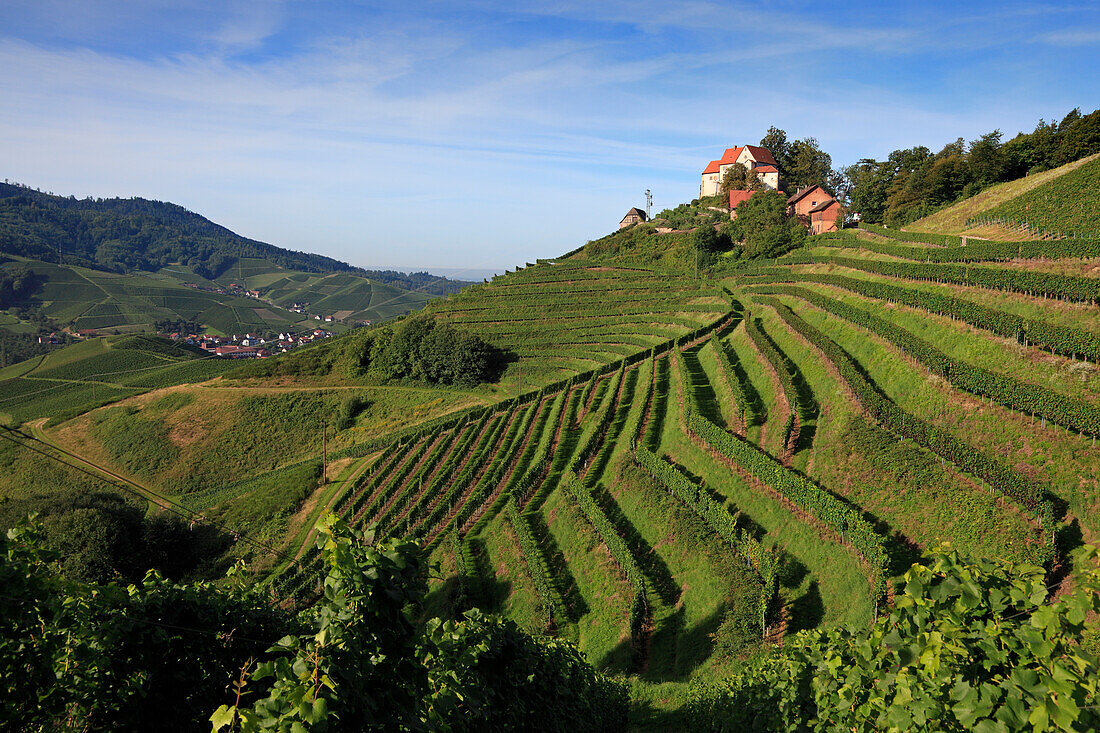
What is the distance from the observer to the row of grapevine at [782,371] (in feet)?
110

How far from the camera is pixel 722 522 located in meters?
28.9

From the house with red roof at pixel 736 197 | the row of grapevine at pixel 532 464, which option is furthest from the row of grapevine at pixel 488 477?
the house with red roof at pixel 736 197

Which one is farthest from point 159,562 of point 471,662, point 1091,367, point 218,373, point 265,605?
point 1091,367

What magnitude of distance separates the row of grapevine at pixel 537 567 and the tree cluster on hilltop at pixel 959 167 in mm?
60778

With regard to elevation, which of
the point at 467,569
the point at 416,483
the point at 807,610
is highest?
the point at 807,610

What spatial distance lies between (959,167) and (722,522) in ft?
208

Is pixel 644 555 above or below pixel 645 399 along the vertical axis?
below

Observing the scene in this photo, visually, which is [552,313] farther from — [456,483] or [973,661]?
[973,661]

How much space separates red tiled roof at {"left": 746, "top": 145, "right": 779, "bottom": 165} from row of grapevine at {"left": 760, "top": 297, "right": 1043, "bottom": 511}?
81.6m

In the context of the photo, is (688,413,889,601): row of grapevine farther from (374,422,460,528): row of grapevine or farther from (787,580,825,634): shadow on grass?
(374,422,460,528): row of grapevine

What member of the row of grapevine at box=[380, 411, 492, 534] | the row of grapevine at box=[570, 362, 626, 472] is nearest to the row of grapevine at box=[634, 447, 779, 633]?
the row of grapevine at box=[570, 362, 626, 472]

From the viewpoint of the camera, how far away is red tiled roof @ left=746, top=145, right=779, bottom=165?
111 metres

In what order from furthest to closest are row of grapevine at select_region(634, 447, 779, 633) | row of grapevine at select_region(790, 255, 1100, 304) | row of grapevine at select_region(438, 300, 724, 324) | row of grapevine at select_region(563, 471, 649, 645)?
row of grapevine at select_region(438, 300, 724, 324) < row of grapevine at select_region(790, 255, 1100, 304) < row of grapevine at select_region(563, 471, 649, 645) < row of grapevine at select_region(634, 447, 779, 633)

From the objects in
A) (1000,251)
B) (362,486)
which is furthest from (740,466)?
(362,486)
